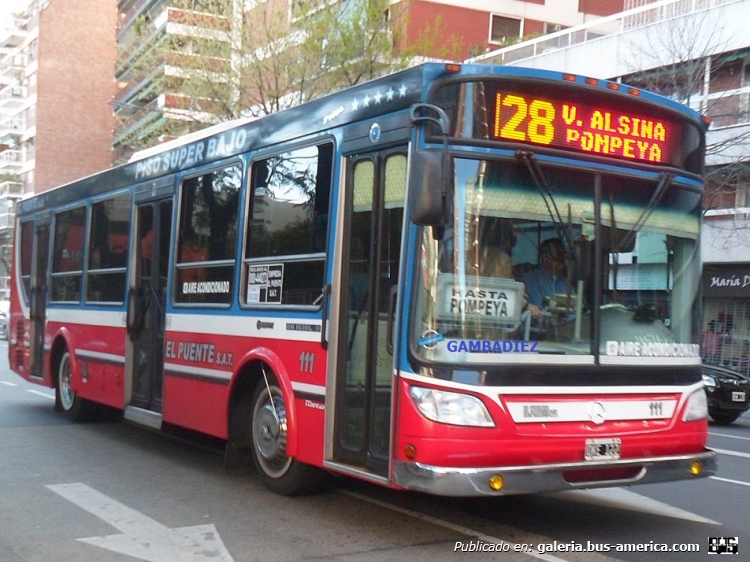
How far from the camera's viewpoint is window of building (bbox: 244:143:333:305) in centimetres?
720

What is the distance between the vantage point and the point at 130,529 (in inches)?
262

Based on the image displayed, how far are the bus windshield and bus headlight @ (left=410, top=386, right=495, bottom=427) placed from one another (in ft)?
0.69

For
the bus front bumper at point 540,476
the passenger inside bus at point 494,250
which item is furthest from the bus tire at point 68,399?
the passenger inside bus at point 494,250

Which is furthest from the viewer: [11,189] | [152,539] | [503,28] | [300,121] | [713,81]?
[11,189]

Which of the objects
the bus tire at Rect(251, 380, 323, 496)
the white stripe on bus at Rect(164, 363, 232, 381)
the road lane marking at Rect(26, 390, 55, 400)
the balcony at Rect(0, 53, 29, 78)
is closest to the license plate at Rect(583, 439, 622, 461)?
the bus tire at Rect(251, 380, 323, 496)

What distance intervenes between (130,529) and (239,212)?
2887 millimetres

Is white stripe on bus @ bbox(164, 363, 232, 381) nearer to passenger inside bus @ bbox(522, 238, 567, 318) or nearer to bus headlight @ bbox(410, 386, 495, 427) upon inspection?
bus headlight @ bbox(410, 386, 495, 427)

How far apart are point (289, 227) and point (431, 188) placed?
224 cm

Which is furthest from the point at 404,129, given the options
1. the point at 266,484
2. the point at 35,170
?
the point at 35,170

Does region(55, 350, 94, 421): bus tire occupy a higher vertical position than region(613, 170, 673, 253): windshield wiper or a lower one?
lower

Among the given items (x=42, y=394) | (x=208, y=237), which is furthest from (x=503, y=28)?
(x=208, y=237)

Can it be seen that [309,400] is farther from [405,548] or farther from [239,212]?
[239,212]

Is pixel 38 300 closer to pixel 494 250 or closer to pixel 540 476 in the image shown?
pixel 494 250

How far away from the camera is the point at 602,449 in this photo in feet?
19.9
